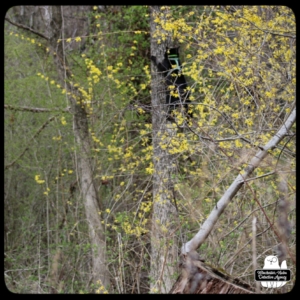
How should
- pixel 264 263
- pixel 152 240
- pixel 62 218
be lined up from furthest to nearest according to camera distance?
1. pixel 62 218
2. pixel 152 240
3. pixel 264 263

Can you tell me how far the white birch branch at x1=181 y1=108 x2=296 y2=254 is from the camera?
4656 mm

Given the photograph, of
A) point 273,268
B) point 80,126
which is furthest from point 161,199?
point 80,126

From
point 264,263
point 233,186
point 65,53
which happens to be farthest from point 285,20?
point 65,53

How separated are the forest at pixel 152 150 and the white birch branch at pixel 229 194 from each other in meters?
0.01

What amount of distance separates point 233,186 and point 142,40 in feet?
15.8

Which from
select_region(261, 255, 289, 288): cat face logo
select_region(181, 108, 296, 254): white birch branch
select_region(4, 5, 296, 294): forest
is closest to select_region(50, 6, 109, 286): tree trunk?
select_region(4, 5, 296, 294): forest

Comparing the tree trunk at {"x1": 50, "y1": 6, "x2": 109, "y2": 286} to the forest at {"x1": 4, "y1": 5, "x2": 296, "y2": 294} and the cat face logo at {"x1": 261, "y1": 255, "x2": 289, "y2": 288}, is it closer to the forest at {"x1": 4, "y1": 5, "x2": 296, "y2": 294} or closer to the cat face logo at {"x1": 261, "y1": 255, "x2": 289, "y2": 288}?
the forest at {"x1": 4, "y1": 5, "x2": 296, "y2": 294}

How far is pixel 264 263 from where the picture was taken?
4848 millimetres

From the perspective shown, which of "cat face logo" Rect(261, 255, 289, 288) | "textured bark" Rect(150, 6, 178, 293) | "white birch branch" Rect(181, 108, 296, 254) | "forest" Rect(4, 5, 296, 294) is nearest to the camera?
"cat face logo" Rect(261, 255, 289, 288)

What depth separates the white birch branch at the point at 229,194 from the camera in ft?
15.3

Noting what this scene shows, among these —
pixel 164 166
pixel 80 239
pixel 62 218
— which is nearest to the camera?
pixel 164 166

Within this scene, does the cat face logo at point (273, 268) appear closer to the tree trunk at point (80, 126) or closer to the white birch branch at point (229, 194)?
the white birch branch at point (229, 194)

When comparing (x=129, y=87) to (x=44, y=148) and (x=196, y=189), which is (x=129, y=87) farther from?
(x=196, y=189)

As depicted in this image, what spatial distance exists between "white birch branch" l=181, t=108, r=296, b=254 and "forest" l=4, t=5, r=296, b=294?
0.05 feet
